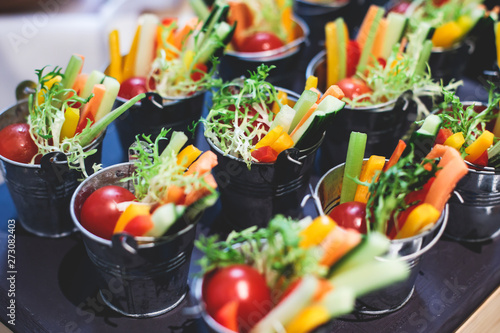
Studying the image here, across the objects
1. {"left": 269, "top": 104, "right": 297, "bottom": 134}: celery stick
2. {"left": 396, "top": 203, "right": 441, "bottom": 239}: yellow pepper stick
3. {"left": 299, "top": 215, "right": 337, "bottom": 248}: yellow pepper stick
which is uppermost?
{"left": 269, "top": 104, "right": 297, "bottom": 134}: celery stick

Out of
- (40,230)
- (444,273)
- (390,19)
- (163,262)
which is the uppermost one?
(390,19)

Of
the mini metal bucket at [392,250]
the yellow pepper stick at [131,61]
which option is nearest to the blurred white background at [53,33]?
the yellow pepper stick at [131,61]

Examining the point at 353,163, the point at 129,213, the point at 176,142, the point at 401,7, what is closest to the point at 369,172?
the point at 353,163

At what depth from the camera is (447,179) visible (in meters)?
1.13

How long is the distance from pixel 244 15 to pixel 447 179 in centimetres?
123

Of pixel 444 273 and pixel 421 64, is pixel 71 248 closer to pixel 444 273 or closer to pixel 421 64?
pixel 444 273

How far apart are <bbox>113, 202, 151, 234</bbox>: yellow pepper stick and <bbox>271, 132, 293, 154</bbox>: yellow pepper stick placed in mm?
372

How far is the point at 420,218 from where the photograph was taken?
3.64ft

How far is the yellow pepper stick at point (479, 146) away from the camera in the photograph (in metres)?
1.31

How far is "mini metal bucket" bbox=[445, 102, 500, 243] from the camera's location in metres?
1.33

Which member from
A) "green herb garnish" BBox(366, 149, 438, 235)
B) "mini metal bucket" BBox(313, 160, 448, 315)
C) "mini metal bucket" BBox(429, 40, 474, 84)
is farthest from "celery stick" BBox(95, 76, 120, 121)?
"mini metal bucket" BBox(429, 40, 474, 84)

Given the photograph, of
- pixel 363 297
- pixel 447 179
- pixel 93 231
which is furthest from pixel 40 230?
pixel 447 179

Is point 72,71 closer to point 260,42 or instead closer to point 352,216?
point 260,42

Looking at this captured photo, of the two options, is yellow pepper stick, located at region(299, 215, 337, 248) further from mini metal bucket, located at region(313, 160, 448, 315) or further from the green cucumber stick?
the green cucumber stick
